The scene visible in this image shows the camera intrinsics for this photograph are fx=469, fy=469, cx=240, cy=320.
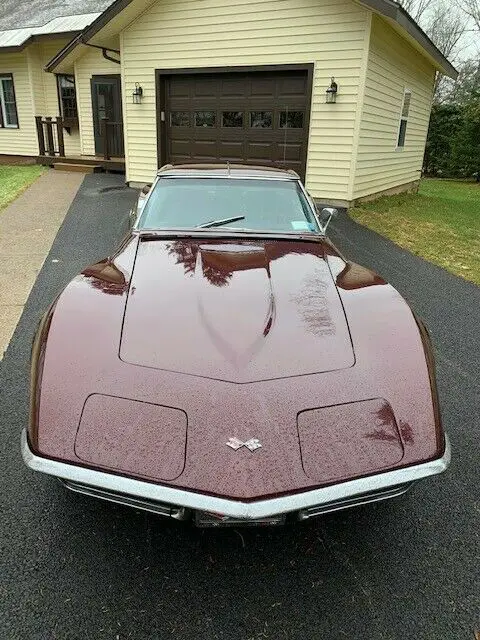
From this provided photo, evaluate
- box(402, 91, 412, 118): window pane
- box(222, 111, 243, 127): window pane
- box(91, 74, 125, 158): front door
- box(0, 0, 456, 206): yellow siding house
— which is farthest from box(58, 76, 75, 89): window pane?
box(402, 91, 412, 118): window pane

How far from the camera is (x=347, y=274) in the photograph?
112 inches

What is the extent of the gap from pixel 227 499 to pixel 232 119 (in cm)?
1006

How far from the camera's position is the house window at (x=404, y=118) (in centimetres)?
1208

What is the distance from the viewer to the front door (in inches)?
543

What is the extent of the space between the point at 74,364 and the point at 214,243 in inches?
59.6

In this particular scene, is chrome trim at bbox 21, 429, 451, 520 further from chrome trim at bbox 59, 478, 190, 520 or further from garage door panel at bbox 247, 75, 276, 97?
garage door panel at bbox 247, 75, 276, 97

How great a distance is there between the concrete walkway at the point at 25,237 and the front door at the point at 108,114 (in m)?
2.78

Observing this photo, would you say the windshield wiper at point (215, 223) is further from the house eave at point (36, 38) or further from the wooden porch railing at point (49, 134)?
the house eave at point (36, 38)

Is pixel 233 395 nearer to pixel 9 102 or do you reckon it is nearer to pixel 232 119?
pixel 232 119

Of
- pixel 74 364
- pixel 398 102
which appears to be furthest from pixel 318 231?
pixel 398 102

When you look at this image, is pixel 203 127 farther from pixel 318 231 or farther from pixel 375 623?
pixel 375 623

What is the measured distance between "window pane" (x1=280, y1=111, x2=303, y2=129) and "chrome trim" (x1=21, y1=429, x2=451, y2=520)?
366 inches

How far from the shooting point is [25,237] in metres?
7.13

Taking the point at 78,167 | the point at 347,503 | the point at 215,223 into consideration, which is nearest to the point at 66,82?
the point at 78,167
